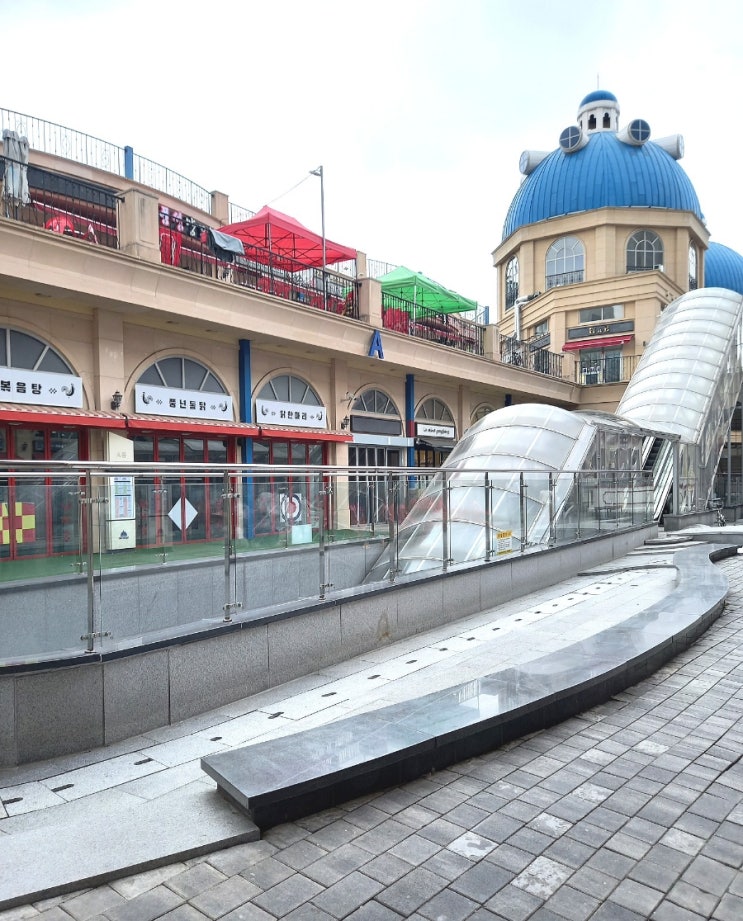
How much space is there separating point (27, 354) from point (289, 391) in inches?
317

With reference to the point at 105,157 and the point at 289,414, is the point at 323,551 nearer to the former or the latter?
the point at 289,414

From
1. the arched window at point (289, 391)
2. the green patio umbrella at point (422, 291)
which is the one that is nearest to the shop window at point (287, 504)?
A: the arched window at point (289, 391)

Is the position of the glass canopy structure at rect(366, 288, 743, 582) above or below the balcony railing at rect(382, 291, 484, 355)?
below

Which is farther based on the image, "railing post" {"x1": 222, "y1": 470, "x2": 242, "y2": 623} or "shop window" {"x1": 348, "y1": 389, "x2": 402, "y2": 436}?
"shop window" {"x1": 348, "y1": 389, "x2": 402, "y2": 436}

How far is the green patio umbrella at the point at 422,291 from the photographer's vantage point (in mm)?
27141

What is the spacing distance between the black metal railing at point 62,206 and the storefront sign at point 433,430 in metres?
13.4

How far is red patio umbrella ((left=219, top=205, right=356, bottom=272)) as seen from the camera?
20109mm

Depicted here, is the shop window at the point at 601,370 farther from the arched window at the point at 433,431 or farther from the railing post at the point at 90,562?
the railing post at the point at 90,562

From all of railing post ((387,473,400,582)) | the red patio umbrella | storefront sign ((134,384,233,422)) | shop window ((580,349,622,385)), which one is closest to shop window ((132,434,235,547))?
railing post ((387,473,400,582))

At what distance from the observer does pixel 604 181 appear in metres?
42.2

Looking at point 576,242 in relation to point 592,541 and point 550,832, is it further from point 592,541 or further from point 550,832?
point 550,832

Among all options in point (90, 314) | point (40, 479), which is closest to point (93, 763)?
point (40, 479)

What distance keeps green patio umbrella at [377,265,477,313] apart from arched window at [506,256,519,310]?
56.9ft

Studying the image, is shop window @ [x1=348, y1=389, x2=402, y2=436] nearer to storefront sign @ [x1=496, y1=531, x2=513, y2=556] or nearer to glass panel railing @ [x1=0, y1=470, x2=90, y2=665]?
storefront sign @ [x1=496, y1=531, x2=513, y2=556]
